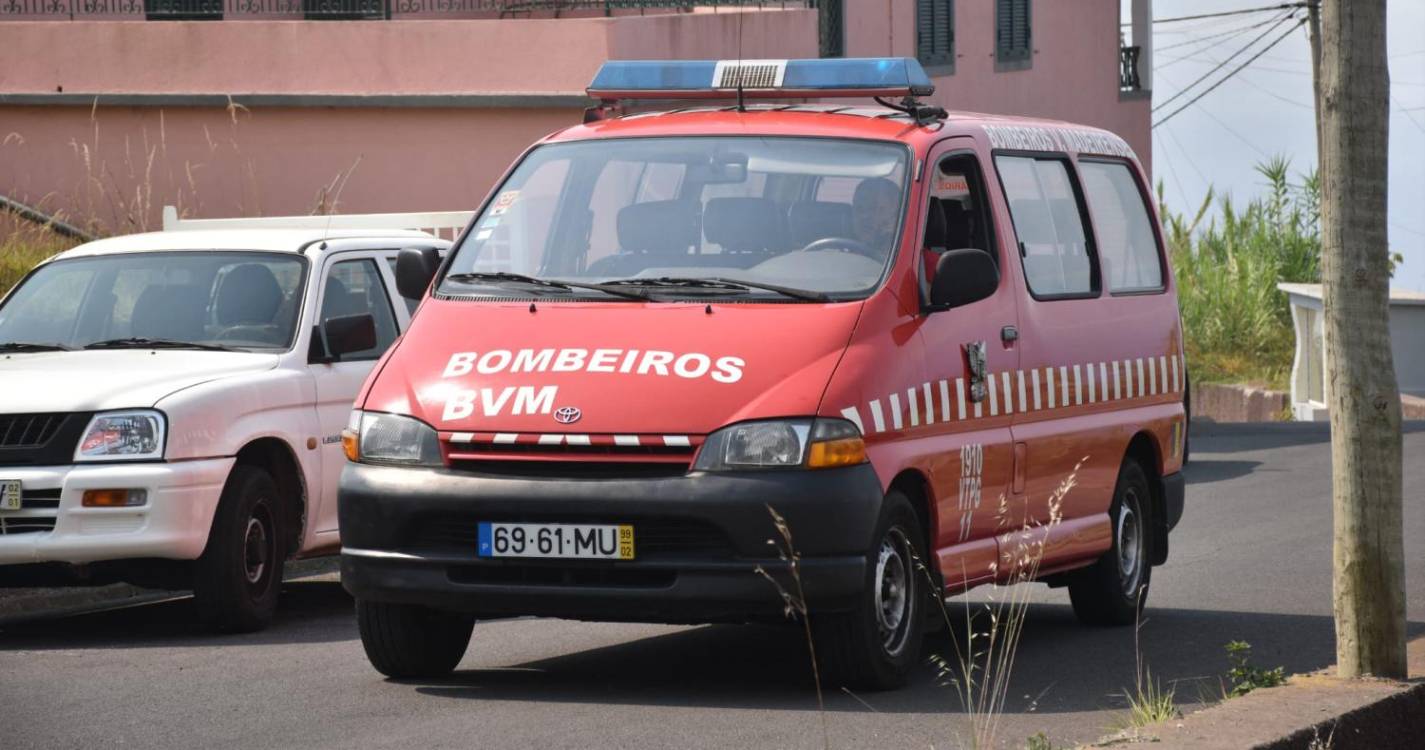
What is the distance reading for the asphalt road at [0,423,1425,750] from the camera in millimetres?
7273

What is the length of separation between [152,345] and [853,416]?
427 cm

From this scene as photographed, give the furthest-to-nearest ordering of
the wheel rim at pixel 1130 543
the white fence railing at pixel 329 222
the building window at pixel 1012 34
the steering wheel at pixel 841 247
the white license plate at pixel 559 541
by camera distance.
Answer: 1. the building window at pixel 1012 34
2. the white fence railing at pixel 329 222
3. the wheel rim at pixel 1130 543
4. the steering wheel at pixel 841 247
5. the white license plate at pixel 559 541

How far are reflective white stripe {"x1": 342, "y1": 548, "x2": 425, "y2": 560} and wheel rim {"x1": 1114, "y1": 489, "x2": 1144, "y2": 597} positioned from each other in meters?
3.85

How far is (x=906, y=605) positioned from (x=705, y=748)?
4.26 feet

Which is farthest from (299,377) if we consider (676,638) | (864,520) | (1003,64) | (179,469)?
(1003,64)

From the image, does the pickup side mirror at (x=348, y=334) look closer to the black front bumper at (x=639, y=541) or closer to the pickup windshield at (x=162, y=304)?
the pickup windshield at (x=162, y=304)

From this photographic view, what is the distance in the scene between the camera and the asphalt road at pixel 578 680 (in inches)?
286

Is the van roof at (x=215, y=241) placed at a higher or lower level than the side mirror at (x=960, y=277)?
higher

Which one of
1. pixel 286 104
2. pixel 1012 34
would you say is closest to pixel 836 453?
pixel 286 104

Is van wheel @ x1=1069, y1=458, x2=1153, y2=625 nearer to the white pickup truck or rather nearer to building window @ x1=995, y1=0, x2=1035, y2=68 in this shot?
the white pickup truck

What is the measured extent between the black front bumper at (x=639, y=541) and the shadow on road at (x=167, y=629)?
88.2 inches

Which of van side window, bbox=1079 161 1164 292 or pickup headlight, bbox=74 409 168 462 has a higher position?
van side window, bbox=1079 161 1164 292

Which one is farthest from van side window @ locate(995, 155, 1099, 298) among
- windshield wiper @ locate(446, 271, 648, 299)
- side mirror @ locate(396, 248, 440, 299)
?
side mirror @ locate(396, 248, 440, 299)

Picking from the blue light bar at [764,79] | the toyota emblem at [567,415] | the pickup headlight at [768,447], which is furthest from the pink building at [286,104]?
the pickup headlight at [768,447]
